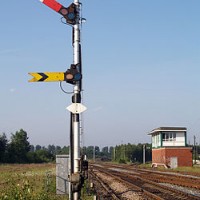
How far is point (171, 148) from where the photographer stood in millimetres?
61844

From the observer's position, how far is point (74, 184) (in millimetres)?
9273

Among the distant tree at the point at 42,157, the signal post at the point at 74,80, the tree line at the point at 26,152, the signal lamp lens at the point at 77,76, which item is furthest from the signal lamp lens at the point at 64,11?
the distant tree at the point at 42,157

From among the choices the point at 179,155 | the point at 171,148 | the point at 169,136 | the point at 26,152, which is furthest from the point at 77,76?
the point at 26,152

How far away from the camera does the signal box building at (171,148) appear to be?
61.0m

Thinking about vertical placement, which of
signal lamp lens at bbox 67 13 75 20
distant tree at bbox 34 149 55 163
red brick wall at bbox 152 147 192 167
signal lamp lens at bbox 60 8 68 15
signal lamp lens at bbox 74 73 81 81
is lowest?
distant tree at bbox 34 149 55 163

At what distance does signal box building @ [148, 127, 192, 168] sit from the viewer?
60969 millimetres

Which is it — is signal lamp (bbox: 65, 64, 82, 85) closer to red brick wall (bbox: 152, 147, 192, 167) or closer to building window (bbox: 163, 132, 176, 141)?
red brick wall (bbox: 152, 147, 192, 167)

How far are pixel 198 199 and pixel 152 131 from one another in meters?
57.7

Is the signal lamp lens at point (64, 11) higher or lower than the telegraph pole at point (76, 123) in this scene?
higher

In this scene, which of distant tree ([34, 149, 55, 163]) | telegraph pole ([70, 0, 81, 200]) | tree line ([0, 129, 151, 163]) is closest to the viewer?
telegraph pole ([70, 0, 81, 200])

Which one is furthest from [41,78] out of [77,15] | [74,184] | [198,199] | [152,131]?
[152,131]

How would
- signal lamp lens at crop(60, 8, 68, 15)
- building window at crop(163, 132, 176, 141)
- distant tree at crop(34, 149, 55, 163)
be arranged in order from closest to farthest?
signal lamp lens at crop(60, 8, 68, 15) → building window at crop(163, 132, 176, 141) → distant tree at crop(34, 149, 55, 163)

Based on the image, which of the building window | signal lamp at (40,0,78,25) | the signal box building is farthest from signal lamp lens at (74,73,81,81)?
the building window

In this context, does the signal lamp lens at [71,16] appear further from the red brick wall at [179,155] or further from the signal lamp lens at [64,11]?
the red brick wall at [179,155]
